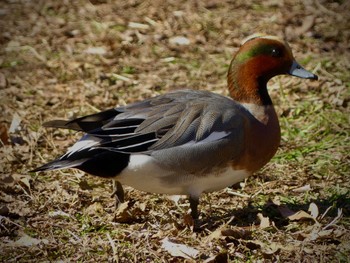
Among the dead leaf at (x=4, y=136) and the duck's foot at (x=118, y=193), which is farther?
the dead leaf at (x=4, y=136)

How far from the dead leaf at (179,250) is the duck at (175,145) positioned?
37 cm

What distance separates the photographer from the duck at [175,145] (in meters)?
3.95

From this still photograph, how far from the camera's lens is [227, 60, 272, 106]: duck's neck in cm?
432

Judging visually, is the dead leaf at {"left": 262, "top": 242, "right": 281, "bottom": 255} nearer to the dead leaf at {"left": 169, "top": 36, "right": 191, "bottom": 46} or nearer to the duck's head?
the duck's head

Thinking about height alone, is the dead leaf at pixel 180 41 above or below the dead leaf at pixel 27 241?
above

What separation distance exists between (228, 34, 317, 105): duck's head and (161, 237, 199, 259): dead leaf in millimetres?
1066

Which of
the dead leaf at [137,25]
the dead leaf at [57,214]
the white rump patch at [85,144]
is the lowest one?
the dead leaf at [57,214]

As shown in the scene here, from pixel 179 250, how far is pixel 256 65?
1.29m

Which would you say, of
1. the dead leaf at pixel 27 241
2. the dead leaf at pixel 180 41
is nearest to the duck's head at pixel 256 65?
the dead leaf at pixel 27 241

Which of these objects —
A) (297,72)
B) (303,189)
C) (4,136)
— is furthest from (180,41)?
(303,189)

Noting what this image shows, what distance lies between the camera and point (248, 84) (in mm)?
4348

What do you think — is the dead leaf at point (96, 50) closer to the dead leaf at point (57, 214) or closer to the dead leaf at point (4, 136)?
the dead leaf at point (4, 136)

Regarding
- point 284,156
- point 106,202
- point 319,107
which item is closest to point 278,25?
point 319,107

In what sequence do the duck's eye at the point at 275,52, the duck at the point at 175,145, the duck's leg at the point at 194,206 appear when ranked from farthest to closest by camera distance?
the duck's eye at the point at 275,52 → the duck's leg at the point at 194,206 → the duck at the point at 175,145
